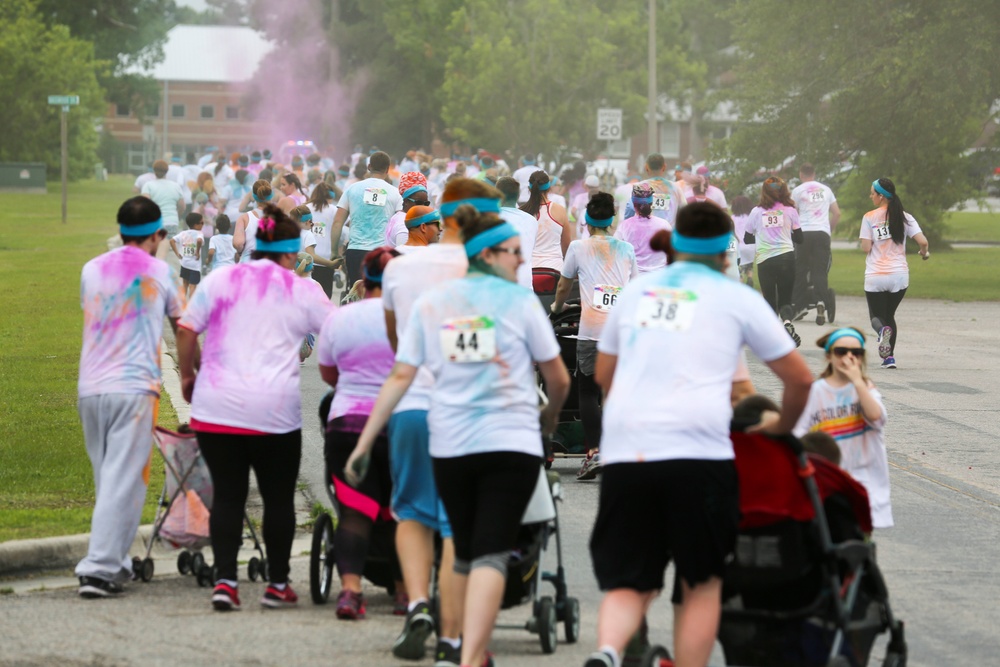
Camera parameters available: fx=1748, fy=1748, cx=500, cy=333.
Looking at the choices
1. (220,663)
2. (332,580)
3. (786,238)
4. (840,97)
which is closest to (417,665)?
(220,663)

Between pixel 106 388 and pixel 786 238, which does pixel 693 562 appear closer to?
pixel 106 388

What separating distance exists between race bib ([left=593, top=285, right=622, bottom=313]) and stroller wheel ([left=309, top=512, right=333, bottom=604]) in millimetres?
3367

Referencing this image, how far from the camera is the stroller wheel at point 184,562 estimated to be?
27.0 ft

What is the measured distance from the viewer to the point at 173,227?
2538cm

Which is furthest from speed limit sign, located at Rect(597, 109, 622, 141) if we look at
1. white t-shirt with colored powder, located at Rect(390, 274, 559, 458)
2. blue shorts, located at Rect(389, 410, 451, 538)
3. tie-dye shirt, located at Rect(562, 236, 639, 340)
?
white t-shirt with colored powder, located at Rect(390, 274, 559, 458)

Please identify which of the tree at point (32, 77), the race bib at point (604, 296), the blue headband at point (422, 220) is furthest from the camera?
the tree at point (32, 77)

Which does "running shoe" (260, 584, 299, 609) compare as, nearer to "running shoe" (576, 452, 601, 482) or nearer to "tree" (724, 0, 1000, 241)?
"running shoe" (576, 452, 601, 482)

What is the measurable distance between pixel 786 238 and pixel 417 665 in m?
13.9

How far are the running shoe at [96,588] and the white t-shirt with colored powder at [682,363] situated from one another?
3.09 metres

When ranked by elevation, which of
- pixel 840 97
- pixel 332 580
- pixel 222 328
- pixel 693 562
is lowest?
pixel 332 580

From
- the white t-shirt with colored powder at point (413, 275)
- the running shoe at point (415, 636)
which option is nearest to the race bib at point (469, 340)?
the white t-shirt with colored powder at point (413, 275)

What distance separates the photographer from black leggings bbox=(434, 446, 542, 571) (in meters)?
5.93

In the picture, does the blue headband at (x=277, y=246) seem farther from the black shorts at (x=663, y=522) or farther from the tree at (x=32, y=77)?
the tree at (x=32, y=77)

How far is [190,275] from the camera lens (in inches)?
834
